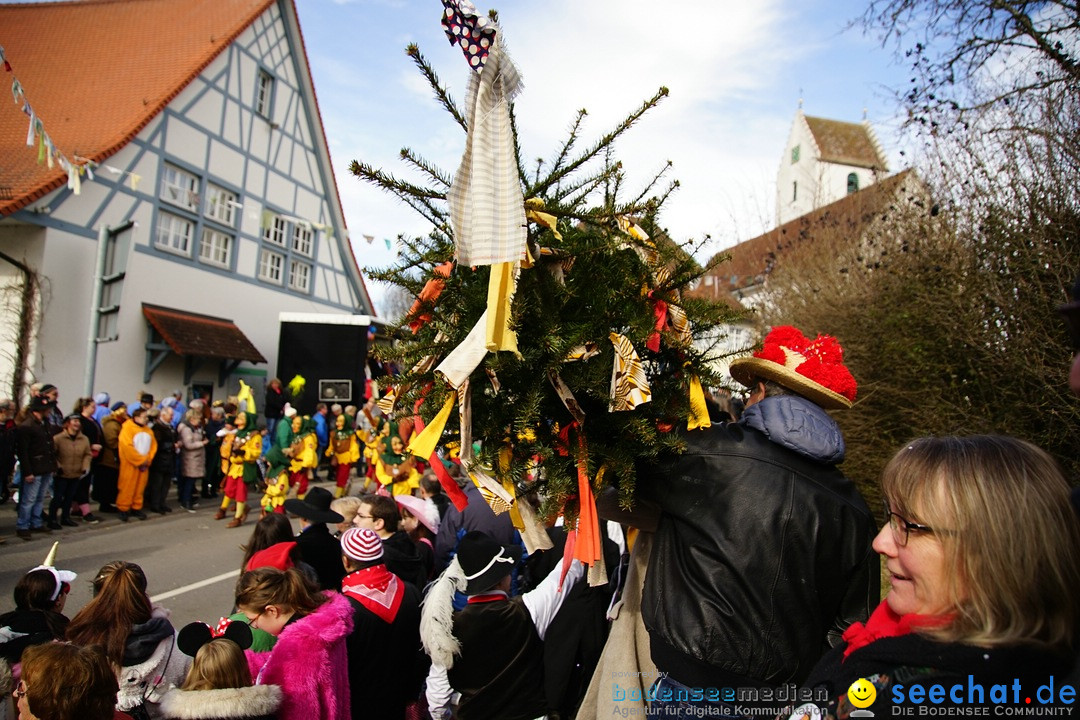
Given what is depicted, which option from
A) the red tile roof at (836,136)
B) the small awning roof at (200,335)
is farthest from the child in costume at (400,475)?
the red tile roof at (836,136)

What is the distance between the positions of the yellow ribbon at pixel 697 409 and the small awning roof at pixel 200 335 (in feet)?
53.0

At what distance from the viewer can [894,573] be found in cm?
151

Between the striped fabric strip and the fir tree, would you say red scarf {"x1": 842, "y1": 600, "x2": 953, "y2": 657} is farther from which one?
the striped fabric strip

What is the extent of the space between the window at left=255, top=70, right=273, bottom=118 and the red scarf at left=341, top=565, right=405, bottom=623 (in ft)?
63.2

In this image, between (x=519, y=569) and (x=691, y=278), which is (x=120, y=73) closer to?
(x=519, y=569)

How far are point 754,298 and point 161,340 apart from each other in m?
13.5

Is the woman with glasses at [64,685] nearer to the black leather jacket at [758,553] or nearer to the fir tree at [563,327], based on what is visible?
the fir tree at [563,327]

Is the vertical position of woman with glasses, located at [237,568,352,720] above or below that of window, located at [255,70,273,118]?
below

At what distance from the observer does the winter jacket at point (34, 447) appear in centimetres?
885

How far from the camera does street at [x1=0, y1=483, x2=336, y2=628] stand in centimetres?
682

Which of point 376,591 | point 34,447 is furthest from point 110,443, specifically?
point 376,591

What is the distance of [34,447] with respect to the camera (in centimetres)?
890

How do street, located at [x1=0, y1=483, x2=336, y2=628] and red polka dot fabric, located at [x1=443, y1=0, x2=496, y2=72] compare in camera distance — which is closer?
red polka dot fabric, located at [x1=443, y1=0, x2=496, y2=72]

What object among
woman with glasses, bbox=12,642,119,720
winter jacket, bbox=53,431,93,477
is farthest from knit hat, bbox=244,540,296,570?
winter jacket, bbox=53,431,93,477
